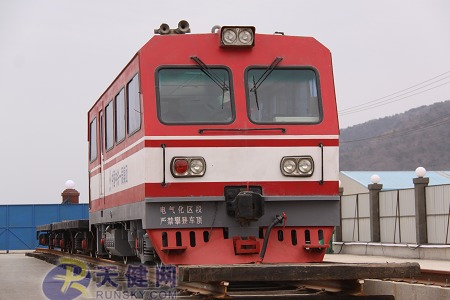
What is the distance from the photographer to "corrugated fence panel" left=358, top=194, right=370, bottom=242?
3028 cm

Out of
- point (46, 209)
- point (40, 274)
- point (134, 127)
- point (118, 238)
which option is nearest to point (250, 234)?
point (134, 127)

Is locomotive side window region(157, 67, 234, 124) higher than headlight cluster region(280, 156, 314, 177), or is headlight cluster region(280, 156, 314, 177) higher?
locomotive side window region(157, 67, 234, 124)

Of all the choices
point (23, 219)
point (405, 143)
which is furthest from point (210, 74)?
point (405, 143)

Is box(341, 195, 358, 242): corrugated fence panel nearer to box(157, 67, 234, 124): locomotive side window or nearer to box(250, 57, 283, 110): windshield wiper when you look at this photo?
box(250, 57, 283, 110): windshield wiper

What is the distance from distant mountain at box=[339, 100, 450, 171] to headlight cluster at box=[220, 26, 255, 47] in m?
128

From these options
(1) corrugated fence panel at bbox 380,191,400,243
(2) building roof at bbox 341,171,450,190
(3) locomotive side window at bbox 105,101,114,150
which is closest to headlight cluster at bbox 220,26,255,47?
(3) locomotive side window at bbox 105,101,114,150

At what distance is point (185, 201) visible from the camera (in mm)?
11305

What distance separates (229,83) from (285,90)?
28.6 inches

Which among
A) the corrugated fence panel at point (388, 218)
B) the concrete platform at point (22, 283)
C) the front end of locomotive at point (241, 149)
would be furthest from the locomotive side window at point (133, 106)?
the corrugated fence panel at point (388, 218)

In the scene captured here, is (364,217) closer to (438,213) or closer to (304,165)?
(438,213)

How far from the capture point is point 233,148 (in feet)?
37.8

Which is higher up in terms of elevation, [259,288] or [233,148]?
[233,148]

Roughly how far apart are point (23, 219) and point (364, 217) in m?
18.6

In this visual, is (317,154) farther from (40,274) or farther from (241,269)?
(40,274)
